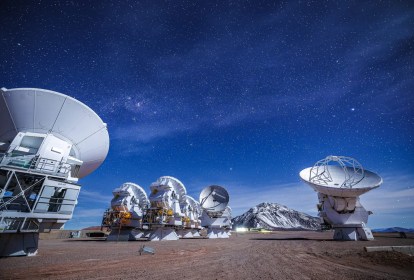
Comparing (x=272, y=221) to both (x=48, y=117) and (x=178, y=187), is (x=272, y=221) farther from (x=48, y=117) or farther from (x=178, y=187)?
(x=48, y=117)

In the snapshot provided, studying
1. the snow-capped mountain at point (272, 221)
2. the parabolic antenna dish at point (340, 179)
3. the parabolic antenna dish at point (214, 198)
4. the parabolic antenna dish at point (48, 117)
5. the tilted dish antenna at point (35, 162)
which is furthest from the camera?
the snow-capped mountain at point (272, 221)

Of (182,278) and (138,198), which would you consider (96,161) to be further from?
(138,198)

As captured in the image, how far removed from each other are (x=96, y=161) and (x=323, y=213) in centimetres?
2622

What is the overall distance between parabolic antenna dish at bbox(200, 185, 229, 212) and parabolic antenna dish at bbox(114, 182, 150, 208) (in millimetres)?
11883

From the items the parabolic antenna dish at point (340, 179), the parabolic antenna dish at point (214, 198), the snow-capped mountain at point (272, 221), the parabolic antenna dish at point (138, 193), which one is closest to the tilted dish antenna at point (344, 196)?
the parabolic antenna dish at point (340, 179)

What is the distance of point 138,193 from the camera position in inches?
1276

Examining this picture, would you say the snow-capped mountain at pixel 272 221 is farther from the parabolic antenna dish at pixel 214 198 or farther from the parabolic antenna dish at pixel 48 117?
the parabolic antenna dish at pixel 48 117

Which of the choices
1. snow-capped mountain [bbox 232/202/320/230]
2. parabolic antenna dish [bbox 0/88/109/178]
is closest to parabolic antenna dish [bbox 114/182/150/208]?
parabolic antenna dish [bbox 0/88/109/178]

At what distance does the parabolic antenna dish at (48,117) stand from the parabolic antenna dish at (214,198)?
29199 mm

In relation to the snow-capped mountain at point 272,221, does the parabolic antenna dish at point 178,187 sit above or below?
below

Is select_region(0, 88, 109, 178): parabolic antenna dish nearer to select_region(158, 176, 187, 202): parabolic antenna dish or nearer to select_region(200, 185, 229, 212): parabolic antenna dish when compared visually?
select_region(158, 176, 187, 202): parabolic antenna dish

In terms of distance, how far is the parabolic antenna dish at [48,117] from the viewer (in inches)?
456

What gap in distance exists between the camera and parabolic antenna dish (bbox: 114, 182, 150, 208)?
31.4m

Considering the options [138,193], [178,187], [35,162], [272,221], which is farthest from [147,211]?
[272,221]
